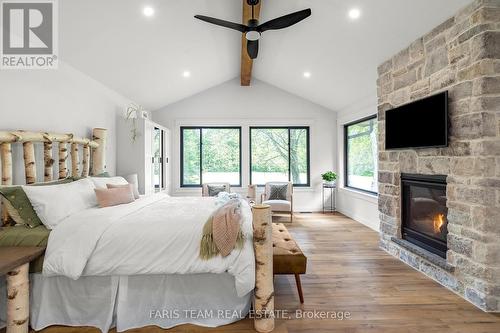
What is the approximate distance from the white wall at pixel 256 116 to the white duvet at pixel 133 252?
4454 mm

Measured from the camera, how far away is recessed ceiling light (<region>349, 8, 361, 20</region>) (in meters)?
3.09

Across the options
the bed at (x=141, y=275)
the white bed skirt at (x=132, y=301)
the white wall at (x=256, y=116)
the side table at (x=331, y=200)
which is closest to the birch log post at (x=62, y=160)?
the bed at (x=141, y=275)

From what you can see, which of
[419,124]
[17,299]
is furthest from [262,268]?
[419,124]

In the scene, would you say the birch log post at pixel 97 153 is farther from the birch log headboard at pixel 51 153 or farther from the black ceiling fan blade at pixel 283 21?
the black ceiling fan blade at pixel 283 21

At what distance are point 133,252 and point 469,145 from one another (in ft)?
9.91

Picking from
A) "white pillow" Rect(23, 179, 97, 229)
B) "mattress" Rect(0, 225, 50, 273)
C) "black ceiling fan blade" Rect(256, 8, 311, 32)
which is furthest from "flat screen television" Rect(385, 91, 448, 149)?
"mattress" Rect(0, 225, 50, 273)

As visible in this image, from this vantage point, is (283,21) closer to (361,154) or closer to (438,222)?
(438,222)

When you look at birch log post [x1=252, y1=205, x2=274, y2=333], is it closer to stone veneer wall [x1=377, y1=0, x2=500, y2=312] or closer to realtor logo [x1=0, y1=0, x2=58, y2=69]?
stone veneer wall [x1=377, y1=0, x2=500, y2=312]

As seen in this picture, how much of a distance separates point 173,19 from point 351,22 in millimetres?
2206

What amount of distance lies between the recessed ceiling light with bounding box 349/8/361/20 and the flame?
2.43 m

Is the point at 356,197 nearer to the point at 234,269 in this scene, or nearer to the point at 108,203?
the point at 234,269

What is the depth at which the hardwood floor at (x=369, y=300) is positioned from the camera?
213cm

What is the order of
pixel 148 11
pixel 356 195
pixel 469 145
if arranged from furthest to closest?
pixel 356 195 < pixel 148 11 < pixel 469 145

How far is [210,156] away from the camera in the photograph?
678 cm
